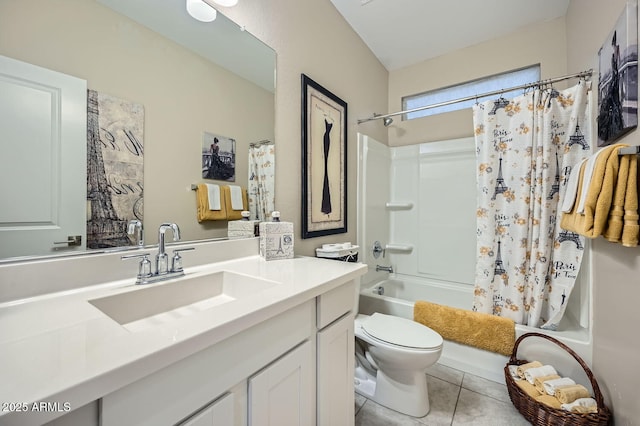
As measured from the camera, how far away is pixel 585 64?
5.43 ft

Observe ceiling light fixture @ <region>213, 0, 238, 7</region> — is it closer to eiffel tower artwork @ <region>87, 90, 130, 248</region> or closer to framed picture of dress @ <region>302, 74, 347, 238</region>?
framed picture of dress @ <region>302, 74, 347, 238</region>

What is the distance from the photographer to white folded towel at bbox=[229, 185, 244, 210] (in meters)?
1.31

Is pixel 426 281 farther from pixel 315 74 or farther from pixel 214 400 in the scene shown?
pixel 214 400

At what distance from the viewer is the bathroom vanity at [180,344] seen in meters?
0.42

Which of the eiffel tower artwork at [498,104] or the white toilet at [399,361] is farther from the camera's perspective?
the eiffel tower artwork at [498,104]

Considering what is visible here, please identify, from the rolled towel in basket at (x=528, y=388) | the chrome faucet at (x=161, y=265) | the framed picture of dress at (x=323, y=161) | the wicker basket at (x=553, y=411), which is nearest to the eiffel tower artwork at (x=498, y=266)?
the wicker basket at (x=553, y=411)

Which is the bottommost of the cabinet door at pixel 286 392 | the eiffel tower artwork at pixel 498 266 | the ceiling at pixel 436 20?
the cabinet door at pixel 286 392

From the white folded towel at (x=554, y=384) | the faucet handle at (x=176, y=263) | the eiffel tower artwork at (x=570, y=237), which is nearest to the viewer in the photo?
the faucet handle at (x=176, y=263)

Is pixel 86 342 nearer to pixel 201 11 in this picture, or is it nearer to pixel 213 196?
pixel 213 196

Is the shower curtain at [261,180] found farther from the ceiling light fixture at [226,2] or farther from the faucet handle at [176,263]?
the ceiling light fixture at [226,2]

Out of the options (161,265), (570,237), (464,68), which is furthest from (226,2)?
(570,237)

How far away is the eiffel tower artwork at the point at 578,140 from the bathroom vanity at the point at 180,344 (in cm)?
171

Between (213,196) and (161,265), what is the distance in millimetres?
384

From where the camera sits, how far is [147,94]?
3.29 feet
